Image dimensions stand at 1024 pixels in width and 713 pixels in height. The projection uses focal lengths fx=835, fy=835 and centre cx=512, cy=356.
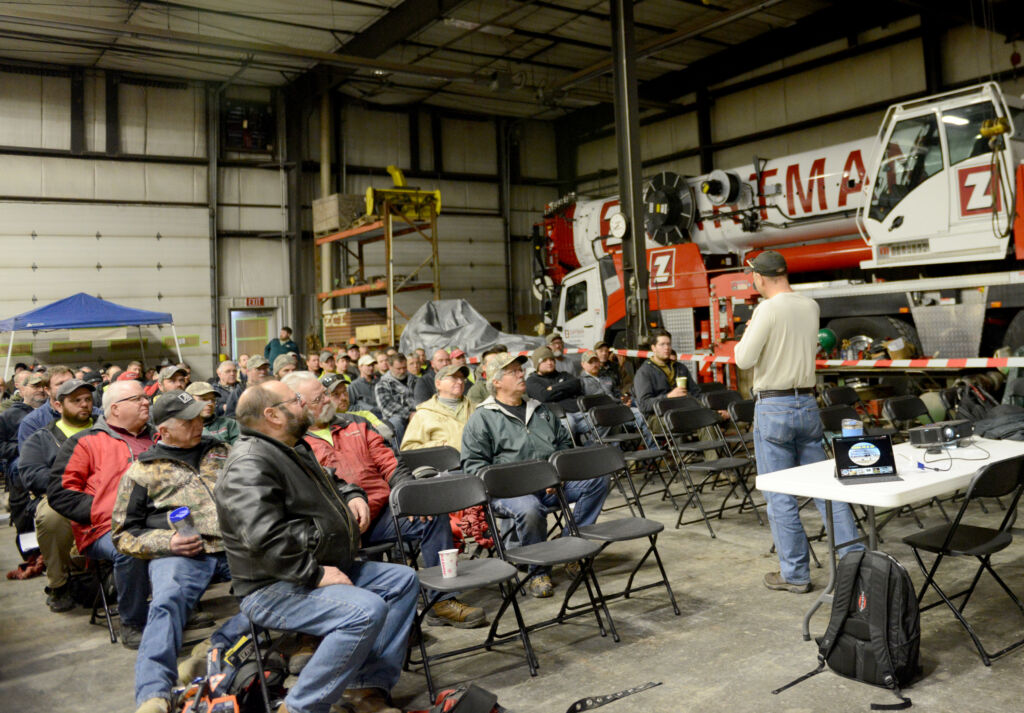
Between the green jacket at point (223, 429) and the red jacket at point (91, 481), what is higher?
the green jacket at point (223, 429)

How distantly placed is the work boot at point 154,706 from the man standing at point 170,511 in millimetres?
251

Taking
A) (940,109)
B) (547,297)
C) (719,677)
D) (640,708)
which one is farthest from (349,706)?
(547,297)

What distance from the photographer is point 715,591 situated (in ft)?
14.5

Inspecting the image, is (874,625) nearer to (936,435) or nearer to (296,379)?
(936,435)

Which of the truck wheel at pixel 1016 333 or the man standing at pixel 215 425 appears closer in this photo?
the man standing at pixel 215 425

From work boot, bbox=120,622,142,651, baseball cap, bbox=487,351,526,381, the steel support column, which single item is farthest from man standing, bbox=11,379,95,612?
the steel support column

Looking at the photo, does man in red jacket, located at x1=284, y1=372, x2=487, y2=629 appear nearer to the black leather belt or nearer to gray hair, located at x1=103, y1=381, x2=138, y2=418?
gray hair, located at x1=103, y1=381, x2=138, y2=418

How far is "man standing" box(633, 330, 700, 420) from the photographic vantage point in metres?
7.85

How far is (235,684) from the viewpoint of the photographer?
9.87ft

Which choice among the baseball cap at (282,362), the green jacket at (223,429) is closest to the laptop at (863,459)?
the green jacket at (223,429)

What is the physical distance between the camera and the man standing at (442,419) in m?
5.57

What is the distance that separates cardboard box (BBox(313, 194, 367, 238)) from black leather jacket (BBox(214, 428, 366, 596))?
13.4m

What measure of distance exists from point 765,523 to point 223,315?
1457cm

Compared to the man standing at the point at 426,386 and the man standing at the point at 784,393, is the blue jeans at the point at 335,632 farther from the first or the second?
the man standing at the point at 426,386
